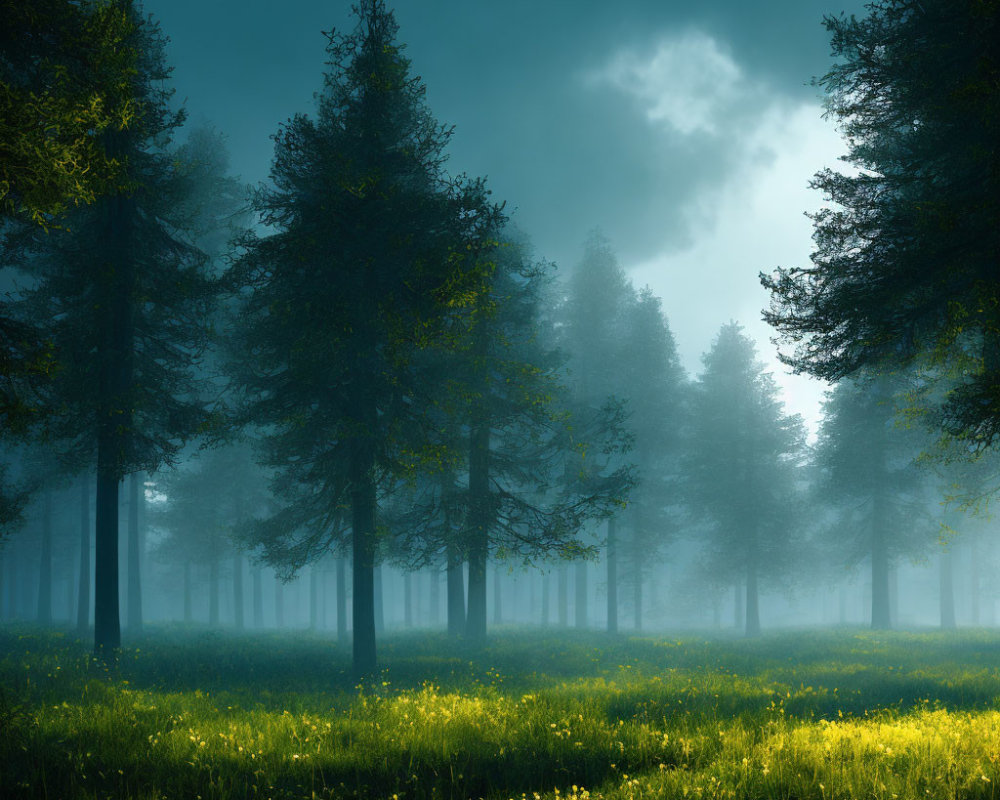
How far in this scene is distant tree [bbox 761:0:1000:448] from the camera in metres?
8.12

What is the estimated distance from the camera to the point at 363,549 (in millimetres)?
12906

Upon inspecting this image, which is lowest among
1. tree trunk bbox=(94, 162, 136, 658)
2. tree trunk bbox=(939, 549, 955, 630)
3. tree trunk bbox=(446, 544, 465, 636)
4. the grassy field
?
tree trunk bbox=(939, 549, 955, 630)

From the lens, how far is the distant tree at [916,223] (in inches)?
320

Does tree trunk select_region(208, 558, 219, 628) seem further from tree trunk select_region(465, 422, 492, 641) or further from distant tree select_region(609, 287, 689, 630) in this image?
distant tree select_region(609, 287, 689, 630)

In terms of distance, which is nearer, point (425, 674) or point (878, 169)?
point (878, 169)

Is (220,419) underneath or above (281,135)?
underneath

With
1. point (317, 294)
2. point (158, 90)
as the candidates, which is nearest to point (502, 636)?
point (317, 294)

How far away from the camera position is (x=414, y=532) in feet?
55.0

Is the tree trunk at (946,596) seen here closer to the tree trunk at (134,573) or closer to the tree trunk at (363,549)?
the tree trunk at (363,549)

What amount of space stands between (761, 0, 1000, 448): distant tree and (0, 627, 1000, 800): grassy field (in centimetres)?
450

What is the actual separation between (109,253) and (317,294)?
16.6 feet

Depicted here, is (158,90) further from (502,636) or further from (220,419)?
(502,636)

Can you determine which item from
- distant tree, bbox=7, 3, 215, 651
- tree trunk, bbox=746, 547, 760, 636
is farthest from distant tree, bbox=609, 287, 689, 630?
distant tree, bbox=7, 3, 215, 651

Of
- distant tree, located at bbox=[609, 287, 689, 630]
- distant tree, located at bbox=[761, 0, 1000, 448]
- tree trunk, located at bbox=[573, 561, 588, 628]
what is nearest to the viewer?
distant tree, located at bbox=[761, 0, 1000, 448]
